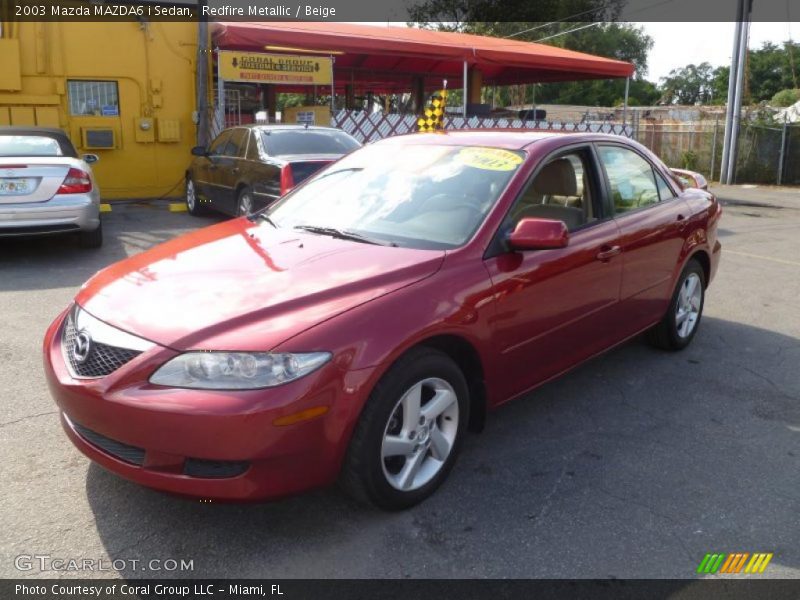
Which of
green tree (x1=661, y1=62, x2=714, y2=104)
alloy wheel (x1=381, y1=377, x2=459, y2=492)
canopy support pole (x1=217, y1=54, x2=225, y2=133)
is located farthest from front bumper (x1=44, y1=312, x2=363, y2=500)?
green tree (x1=661, y1=62, x2=714, y2=104)

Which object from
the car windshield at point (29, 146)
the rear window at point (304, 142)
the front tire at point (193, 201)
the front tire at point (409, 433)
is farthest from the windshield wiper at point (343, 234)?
the front tire at point (193, 201)

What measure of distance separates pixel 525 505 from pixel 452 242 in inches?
48.0

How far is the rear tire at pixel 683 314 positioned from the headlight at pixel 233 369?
3.22m

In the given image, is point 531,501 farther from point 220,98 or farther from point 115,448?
point 220,98

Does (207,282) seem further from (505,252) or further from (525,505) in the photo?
(525,505)

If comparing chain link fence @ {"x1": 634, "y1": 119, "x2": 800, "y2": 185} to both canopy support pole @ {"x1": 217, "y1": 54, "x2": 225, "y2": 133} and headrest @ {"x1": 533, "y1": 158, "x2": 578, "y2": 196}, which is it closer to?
canopy support pole @ {"x1": 217, "y1": 54, "x2": 225, "y2": 133}

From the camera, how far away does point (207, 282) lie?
311 centimetres

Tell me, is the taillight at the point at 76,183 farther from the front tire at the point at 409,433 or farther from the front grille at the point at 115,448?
the front tire at the point at 409,433

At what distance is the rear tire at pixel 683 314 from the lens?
5.04 m

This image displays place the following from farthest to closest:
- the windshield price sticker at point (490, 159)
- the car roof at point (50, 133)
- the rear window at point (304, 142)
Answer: the rear window at point (304, 142)
the car roof at point (50, 133)
the windshield price sticker at point (490, 159)

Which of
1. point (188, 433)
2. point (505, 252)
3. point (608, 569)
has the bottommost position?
point (608, 569)

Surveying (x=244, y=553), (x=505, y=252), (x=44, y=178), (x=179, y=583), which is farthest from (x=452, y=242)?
(x=44, y=178)

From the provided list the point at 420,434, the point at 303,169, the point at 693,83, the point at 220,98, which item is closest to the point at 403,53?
the point at 220,98

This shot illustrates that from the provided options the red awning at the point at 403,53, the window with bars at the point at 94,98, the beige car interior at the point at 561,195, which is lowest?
the beige car interior at the point at 561,195
